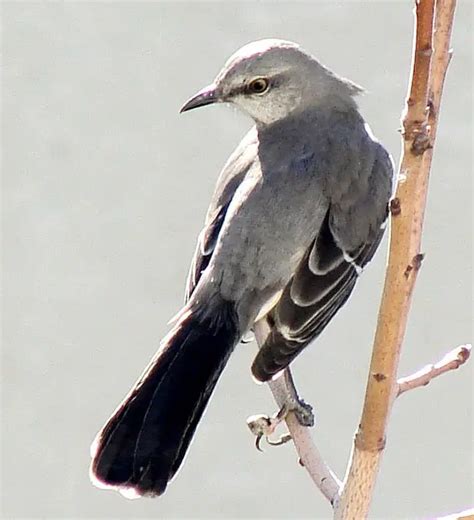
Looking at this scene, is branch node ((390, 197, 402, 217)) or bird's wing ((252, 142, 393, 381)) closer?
branch node ((390, 197, 402, 217))

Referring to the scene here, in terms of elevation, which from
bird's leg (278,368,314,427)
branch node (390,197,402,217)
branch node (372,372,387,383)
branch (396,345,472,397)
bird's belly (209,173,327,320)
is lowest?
branch node (372,372,387,383)

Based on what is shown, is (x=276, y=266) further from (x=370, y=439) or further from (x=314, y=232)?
(x=370, y=439)

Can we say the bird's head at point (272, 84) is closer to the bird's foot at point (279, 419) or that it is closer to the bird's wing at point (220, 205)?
the bird's wing at point (220, 205)

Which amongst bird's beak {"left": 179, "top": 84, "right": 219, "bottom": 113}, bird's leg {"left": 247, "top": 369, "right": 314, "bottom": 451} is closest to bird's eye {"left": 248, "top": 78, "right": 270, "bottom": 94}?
bird's beak {"left": 179, "top": 84, "right": 219, "bottom": 113}

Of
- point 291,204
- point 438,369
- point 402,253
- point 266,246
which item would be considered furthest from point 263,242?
point 402,253

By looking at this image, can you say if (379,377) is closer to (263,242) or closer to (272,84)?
(263,242)

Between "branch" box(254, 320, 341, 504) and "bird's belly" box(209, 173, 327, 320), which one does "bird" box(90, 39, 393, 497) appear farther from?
"branch" box(254, 320, 341, 504)

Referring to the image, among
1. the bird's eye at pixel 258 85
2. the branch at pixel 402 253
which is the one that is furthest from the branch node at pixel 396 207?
the bird's eye at pixel 258 85
